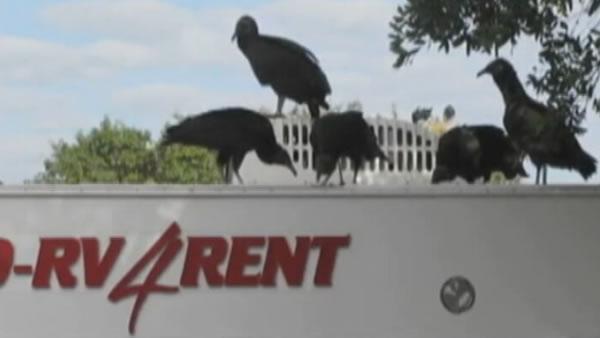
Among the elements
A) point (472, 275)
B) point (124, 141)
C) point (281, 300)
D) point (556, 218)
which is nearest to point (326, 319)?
point (281, 300)

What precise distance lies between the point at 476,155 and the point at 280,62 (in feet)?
7.31

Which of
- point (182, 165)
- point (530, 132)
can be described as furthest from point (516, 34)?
point (182, 165)

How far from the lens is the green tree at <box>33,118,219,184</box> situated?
41.2 m

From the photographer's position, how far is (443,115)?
74.5ft

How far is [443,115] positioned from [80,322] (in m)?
10.4

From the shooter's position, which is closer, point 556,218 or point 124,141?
point 556,218

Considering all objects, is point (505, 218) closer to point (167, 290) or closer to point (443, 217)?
point (443, 217)

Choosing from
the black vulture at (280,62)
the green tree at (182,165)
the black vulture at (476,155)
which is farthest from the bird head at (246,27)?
the green tree at (182,165)

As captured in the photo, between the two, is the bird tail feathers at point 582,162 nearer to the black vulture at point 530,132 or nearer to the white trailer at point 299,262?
the black vulture at point 530,132

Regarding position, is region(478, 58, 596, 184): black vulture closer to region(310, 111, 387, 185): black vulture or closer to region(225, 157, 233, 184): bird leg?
region(310, 111, 387, 185): black vulture

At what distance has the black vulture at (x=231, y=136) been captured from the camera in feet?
49.1

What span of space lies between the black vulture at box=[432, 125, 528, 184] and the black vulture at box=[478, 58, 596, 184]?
1.50ft

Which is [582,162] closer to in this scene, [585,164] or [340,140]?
[585,164]

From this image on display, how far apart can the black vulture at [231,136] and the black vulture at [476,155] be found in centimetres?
166
